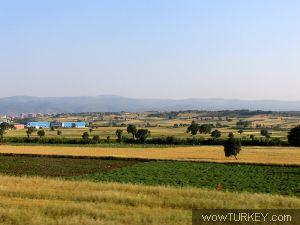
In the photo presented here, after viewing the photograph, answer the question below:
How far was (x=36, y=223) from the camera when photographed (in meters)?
19.5

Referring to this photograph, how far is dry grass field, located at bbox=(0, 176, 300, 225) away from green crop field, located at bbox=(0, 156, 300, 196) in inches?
395

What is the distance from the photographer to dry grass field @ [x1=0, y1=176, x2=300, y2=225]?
20.4m

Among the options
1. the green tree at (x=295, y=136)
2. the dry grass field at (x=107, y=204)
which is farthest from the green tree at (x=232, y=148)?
the dry grass field at (x=107, y=204)

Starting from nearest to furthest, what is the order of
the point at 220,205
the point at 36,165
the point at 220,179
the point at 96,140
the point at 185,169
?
the point at 220,205 → the point at 220,179 → the point at 185,169 → the point at 36,165 → the point at 96,140

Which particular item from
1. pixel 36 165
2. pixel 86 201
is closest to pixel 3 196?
pixel 86 201

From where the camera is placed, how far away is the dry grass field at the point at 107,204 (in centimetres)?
2037

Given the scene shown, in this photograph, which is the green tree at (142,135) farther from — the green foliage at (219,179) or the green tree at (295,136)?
the green foliage at (219,179)

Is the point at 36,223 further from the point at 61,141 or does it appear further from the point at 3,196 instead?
the point at 61,141

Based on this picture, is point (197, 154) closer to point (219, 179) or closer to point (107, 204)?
point (219, 179)

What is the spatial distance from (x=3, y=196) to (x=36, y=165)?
40005mm

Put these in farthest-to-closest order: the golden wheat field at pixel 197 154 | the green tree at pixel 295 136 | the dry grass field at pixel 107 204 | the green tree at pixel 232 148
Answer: the green tree at pixel 295 136
the green tree at pixel 232 148
the golden wheat field at pixel 197 154
the dry grass field at pixel 107 204

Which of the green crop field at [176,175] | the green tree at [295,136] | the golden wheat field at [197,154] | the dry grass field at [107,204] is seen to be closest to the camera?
the dry grass field at [107,204]

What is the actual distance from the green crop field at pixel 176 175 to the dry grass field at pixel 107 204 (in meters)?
10.0

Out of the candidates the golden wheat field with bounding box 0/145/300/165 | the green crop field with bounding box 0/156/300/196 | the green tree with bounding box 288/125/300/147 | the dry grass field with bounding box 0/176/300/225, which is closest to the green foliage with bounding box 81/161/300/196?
the green crop field with bounding box 0/156/300/196
